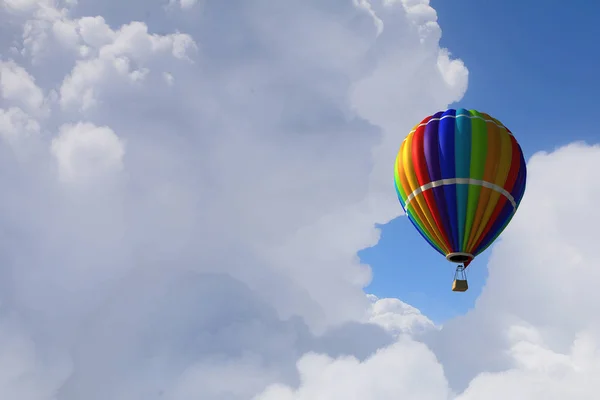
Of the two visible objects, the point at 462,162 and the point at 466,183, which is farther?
the point at 462,162

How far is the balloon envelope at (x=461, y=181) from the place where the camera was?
139 ft

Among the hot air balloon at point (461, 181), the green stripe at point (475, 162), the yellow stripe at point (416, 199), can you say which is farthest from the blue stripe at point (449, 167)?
the yellow stripe at point (416, 199)

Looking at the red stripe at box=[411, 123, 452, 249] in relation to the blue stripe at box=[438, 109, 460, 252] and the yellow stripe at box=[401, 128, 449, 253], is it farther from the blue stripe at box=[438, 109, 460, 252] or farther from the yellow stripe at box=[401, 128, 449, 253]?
the blue stripe at box=[438, 109, 460, 252]

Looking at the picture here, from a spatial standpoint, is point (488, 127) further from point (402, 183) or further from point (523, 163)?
point (402, 183)

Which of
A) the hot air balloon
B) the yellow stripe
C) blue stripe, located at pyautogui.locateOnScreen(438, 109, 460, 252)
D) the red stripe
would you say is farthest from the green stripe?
the yellow stripe

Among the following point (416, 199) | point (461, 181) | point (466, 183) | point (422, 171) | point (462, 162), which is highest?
point (462, 162)

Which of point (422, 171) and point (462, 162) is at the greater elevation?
point (462, 162)

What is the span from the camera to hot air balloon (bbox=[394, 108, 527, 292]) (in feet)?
139

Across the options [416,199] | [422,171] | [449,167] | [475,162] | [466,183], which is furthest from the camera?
[416,199]

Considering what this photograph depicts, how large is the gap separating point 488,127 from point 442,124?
12.3 feet

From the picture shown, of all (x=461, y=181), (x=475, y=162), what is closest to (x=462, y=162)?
(x=475, y=162)

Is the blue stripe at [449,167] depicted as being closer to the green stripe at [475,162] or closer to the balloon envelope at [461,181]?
the balloon envelope at [461,181]

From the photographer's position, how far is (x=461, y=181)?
4319 cm

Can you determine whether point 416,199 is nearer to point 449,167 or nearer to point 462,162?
point 449,167
